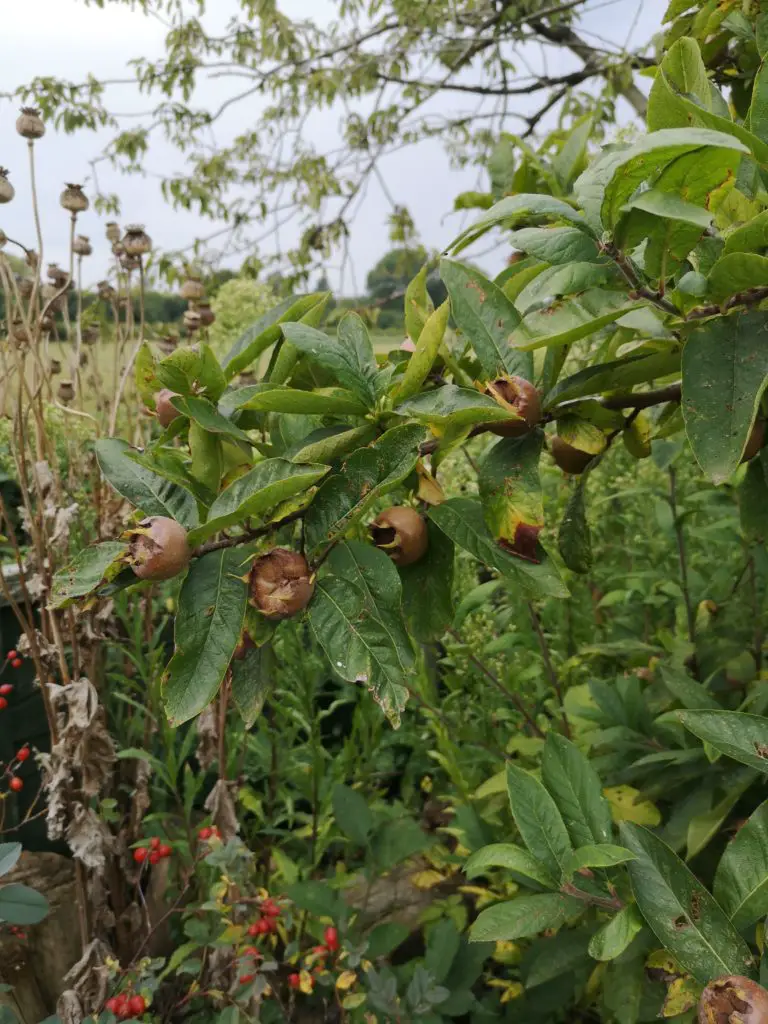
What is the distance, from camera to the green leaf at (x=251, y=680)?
55 centimetres

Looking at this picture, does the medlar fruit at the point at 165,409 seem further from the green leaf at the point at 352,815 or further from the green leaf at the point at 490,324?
the green leaf at the point at 352,815

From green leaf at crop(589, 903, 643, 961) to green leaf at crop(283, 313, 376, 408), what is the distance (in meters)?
0.43

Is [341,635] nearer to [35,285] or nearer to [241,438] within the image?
[241,438]

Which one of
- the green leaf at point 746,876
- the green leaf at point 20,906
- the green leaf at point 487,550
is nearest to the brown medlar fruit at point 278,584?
the green leaf at point 487,550

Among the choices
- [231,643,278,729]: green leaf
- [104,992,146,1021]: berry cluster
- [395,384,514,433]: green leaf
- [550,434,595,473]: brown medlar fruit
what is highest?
[395,384,514,433]: green leaf

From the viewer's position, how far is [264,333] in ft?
1.87

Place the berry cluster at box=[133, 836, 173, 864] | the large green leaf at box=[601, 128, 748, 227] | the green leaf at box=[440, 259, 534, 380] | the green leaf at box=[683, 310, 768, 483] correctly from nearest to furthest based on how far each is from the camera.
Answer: the large green leaf at box=[601, 128, 748, 227], the green leaf at box=[683, 310, 768, 483], the green leaf at box=[440, 259, 534, 380], the berry cluster at box=[133, 836, 173, 864]

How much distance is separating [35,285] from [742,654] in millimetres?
1204

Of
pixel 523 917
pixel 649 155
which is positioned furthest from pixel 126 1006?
pixel 649 155

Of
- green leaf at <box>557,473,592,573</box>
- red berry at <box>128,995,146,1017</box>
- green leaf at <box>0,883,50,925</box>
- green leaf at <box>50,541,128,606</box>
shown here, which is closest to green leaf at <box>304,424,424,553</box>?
green leaf at <box>50,541,128,606</box>

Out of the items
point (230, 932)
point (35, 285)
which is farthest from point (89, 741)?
point (35, 285)

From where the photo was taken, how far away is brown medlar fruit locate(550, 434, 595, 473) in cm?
63

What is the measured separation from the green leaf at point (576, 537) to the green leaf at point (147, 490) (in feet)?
1.07

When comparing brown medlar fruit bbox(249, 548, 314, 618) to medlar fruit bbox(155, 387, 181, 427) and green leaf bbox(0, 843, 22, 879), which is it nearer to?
medlar fruit bbox(155, 387, 181, 427)
